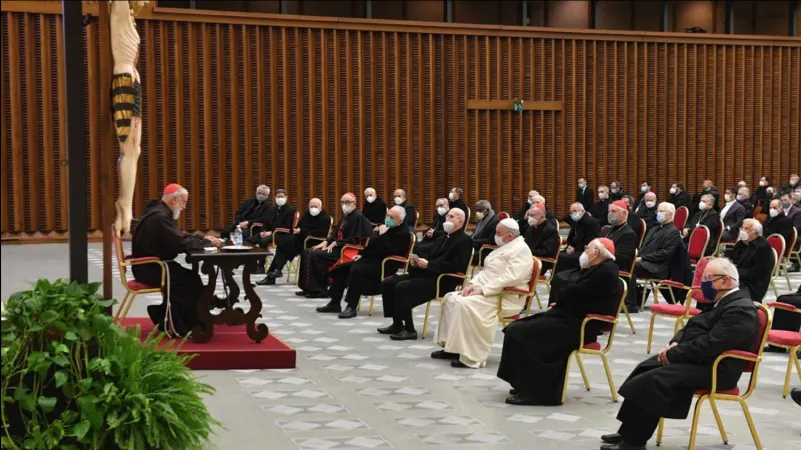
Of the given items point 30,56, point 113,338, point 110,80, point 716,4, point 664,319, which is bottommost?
point 664,319

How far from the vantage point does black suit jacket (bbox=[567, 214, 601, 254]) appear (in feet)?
38.1

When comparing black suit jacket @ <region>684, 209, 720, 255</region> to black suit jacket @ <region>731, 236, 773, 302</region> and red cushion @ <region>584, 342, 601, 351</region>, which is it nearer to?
black suit jacket @ <region>731, 236, 773, 302</region>

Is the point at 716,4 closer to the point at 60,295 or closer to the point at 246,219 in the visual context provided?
the point at 246,219

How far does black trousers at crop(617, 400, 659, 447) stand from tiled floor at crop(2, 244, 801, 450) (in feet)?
0.70

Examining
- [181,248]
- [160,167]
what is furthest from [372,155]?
[181,248]

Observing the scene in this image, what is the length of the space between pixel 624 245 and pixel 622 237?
10 cm

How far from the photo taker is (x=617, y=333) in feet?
31.6

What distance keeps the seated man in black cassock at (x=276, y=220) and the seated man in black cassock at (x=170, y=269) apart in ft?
17.2

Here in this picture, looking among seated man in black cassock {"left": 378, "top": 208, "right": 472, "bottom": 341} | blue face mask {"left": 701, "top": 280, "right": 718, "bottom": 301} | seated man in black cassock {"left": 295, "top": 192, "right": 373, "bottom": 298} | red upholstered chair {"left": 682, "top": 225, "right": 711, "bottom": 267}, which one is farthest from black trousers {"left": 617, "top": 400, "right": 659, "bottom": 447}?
seated man in black cassock {"left": 295, "top": 192, "right": 373, "bottom": 298}

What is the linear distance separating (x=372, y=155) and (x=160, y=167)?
13.1ft

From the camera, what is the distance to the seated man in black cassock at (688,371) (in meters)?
5.43

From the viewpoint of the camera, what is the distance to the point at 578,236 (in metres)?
11.7

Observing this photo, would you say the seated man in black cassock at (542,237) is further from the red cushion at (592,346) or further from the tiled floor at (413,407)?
the red cushion at (592,346)

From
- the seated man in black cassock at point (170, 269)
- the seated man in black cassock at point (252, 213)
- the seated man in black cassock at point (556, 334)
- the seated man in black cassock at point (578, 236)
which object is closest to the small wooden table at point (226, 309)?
the seated man in black cassock at point (170, 269)
